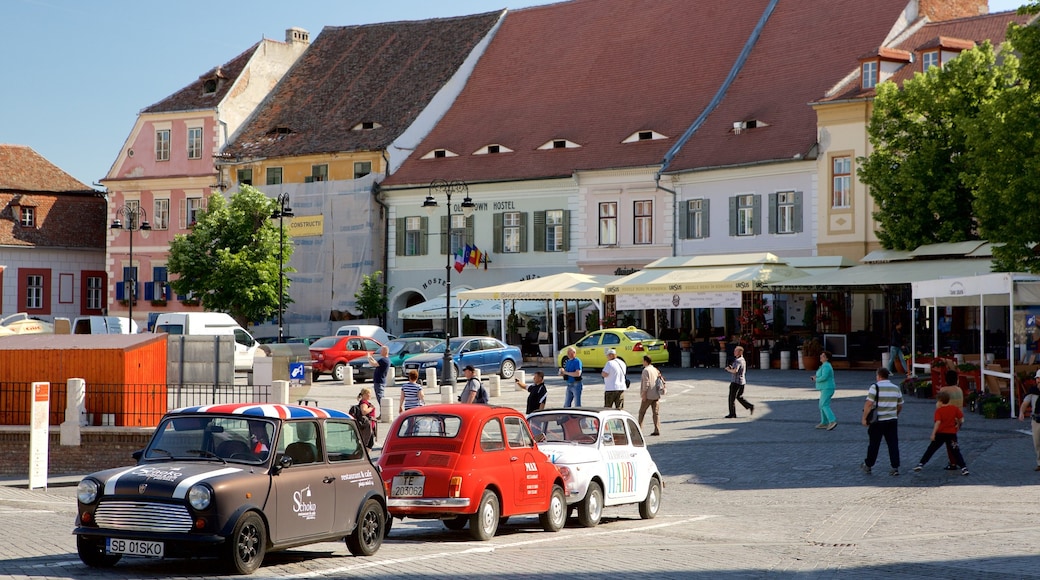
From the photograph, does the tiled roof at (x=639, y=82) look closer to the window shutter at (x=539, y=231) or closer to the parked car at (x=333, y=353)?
the window shutter at (x=539, y=231)

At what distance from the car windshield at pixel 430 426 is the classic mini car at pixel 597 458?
1.88m

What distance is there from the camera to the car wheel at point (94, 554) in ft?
40.0

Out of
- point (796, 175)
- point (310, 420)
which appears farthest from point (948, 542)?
point (796, 175)

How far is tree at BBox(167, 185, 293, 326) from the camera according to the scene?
57.1 metres

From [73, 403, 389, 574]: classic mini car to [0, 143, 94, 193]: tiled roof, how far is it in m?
58.0

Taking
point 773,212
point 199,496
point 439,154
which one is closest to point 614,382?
point 199,496

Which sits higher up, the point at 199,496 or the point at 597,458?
the point at 199,496

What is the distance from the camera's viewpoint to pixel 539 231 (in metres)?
55.6

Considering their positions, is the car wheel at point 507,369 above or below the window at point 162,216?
below

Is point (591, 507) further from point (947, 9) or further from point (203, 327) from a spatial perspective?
point (947, 9)

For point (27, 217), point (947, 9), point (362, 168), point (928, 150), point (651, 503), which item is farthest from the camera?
point (27, 217)

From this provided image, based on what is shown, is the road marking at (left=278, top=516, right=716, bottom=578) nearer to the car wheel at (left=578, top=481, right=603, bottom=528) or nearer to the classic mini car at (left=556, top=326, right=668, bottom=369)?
the car wheel at (left=578, top=481, right=603, bottom=528)

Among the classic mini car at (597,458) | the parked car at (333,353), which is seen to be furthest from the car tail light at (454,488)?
the parked car at (333,353)

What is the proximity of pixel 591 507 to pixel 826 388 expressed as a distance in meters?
10.4
